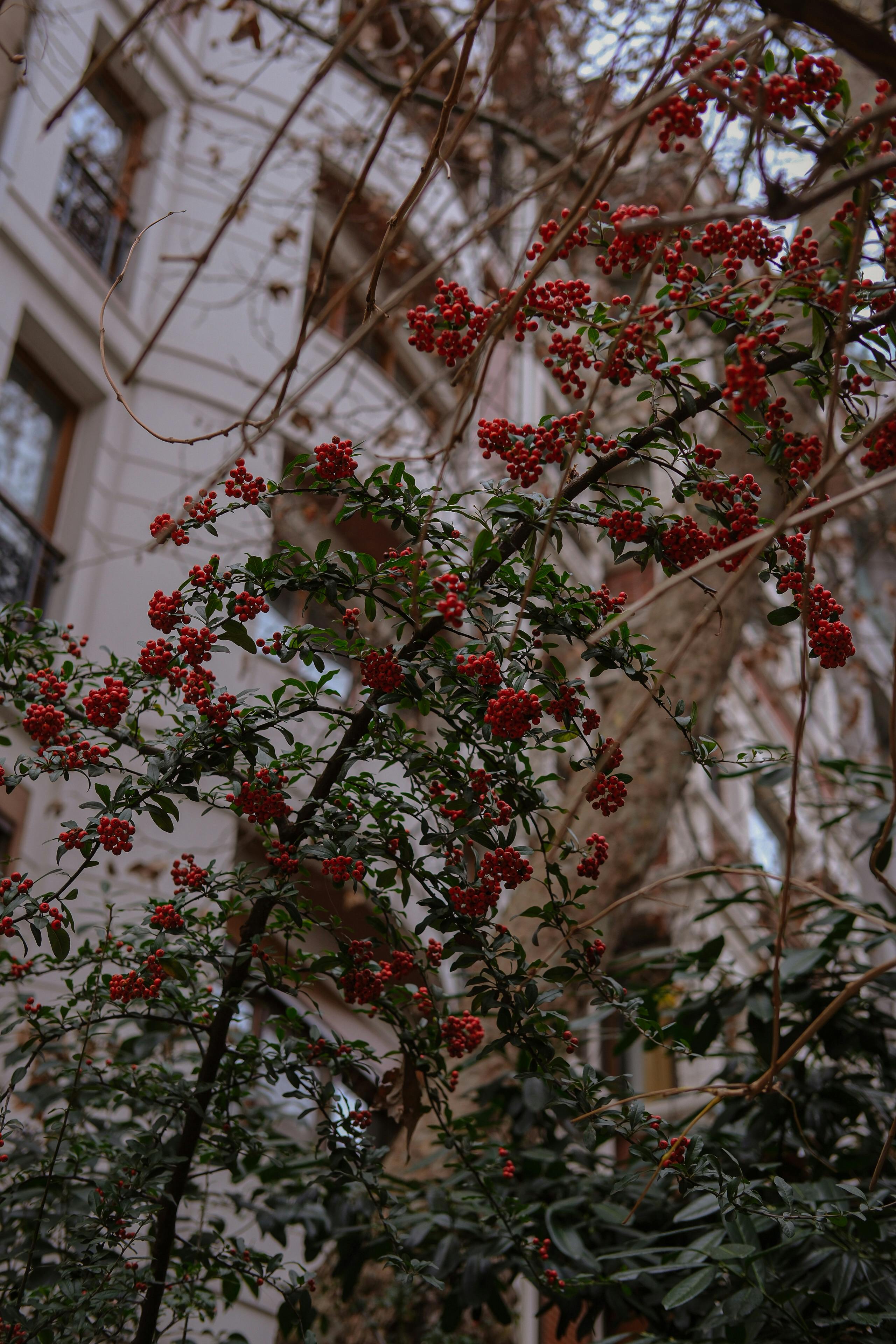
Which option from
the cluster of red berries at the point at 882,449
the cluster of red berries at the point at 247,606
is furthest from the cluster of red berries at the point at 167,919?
the cluster of red berries at the point at 882,449

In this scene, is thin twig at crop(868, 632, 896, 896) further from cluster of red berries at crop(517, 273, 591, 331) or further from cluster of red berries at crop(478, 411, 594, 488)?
cluster of red berries at crop(517, 273, 591, 331)

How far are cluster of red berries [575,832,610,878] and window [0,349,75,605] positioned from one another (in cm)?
403

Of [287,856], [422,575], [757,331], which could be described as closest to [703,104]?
[757,331]

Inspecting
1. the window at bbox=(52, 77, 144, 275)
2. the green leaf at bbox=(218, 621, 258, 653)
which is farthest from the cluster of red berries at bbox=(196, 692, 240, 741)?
the window at bbox=(52, 77, 144, 275)

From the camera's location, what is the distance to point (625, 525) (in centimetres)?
243

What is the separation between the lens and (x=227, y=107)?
8141mm

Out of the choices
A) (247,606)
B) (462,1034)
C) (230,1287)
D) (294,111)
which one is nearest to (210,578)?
(247,606)

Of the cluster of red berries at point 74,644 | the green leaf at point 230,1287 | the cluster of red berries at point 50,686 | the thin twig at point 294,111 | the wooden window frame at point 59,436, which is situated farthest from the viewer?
the wooden window frame at point 59,436

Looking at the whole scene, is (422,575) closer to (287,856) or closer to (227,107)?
(287,856)

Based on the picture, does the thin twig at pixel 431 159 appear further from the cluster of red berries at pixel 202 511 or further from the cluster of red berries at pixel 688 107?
the cluster of red berries at pixel 202 511

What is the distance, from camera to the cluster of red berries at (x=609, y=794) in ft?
8.04

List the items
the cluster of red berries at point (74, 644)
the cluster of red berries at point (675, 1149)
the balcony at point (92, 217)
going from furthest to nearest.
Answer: the balcony at point (92, 217) → the cluster of red berries at point (74, 644) → the cluster of red berries at point (675, 1149)

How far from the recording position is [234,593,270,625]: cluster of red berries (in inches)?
97.9

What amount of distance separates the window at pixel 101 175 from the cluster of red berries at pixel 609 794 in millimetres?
5533
